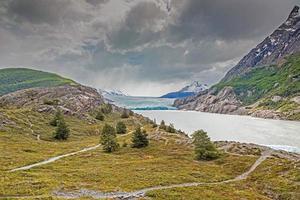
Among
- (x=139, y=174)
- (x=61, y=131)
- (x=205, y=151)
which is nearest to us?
(x=139, y=174)

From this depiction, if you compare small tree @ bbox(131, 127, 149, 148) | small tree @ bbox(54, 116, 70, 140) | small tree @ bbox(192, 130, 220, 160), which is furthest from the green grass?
small tree @ bbox(54, 116, 70, 140)

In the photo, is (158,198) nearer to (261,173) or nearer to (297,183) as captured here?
(297,183)

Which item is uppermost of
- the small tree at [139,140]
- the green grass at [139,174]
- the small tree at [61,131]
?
the small tree at [61,131]

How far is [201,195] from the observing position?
176ft

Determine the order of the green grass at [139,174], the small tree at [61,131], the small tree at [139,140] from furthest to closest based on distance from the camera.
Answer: the small tree at [61,131] → the small tree at [139,140] → the green grass at [139,174]

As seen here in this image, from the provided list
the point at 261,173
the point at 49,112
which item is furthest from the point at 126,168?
the point at 49,112

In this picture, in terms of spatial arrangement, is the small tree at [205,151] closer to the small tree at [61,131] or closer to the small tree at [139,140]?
the small tree at [139,140]

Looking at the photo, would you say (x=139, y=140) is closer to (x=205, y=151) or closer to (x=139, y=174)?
(x=205, y=151)

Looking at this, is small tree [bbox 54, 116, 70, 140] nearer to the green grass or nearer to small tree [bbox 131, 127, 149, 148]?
Result: the green grass

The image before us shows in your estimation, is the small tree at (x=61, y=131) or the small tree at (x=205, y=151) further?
the small tree at (x=61, y=131)

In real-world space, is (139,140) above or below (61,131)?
below

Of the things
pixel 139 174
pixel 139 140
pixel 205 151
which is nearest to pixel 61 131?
pixel 139 140

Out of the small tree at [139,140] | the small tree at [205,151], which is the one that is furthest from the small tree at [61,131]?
the small tree at [205,151]

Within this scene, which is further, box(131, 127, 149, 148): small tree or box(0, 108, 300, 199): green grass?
box(131, 127, 149, 148): small tree
